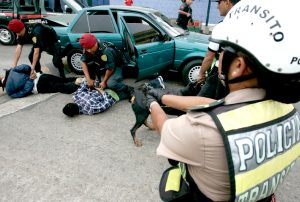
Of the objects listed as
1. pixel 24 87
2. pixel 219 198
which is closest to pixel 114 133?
pixel 24 87

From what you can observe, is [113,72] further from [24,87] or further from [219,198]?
[219,198]

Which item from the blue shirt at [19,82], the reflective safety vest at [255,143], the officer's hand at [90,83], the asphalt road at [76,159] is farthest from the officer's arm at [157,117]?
the blue shirt at [19,82]

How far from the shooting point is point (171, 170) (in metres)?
1.45

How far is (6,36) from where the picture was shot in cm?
942

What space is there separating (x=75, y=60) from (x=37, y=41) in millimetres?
1086

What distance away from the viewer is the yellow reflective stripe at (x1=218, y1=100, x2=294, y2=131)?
1.02 m

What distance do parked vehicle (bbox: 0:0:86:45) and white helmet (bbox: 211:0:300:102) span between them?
888 cm

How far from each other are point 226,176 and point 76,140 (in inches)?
122

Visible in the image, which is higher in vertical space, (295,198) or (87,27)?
(87,27)

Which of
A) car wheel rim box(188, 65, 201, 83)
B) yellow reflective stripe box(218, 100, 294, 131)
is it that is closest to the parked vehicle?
car wheel rim box(188, 65, 201, 83)

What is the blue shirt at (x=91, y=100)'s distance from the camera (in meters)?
4.64

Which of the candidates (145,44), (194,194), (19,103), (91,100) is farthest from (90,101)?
(194,194)

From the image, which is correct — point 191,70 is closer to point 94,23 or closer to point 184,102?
point 94,23

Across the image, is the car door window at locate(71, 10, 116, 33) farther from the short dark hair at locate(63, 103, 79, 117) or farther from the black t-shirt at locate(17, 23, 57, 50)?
the short dark hair at locate(63, 103, 79, 117)
